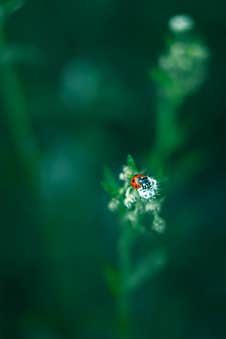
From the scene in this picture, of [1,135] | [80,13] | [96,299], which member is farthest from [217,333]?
[80,13]

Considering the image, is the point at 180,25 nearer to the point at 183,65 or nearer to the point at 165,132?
the point at 183,65

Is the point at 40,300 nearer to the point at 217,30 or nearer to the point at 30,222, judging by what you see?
the point at 30,222

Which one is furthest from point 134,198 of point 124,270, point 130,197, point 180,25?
point 180,25

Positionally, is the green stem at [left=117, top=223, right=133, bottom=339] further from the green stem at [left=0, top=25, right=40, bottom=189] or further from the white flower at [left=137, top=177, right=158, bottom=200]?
the green stem at [left=0, top=25, right=40, bottom=189]

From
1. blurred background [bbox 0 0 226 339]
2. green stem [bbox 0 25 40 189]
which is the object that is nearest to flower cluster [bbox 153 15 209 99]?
blurred background [bbox 0 0 226 339]

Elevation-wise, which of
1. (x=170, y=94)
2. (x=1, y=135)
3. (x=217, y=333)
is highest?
(x=1, y=135)

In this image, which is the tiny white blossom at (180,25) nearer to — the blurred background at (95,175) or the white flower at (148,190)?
the blurred background at (95,175)
